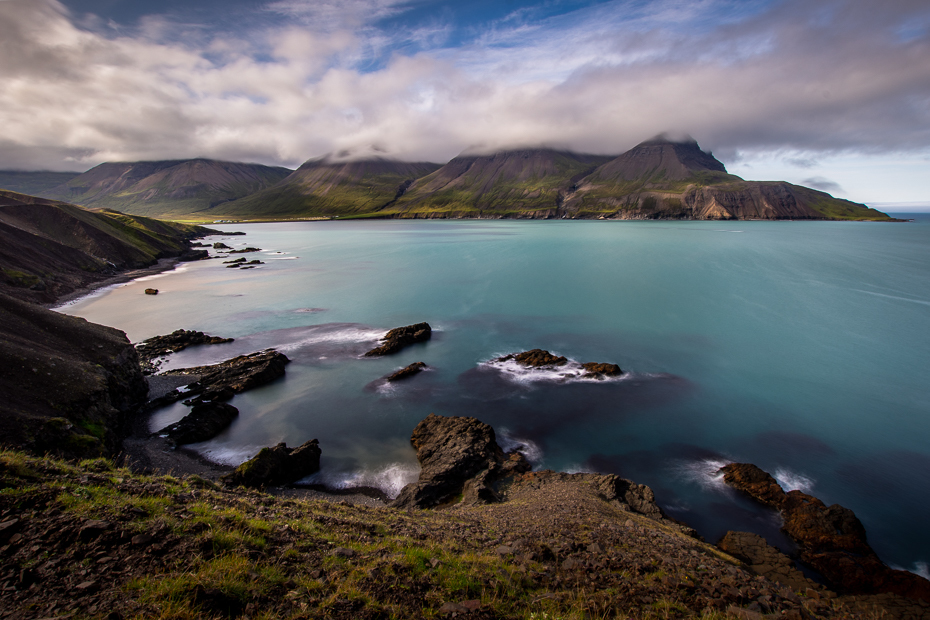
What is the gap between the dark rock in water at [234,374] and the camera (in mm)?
30328

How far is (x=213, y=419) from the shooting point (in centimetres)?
2595

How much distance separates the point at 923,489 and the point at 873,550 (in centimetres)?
824

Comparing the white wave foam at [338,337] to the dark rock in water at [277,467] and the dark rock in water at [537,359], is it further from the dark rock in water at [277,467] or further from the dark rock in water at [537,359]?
the dark rock in water at [277,467]

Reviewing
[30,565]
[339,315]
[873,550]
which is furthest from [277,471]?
[339,315]

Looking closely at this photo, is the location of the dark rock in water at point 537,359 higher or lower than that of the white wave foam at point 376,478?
higher

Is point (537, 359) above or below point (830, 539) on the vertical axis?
above

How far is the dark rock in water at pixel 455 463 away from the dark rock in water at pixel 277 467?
6112 millimetres

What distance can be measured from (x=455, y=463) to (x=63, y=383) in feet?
74.2

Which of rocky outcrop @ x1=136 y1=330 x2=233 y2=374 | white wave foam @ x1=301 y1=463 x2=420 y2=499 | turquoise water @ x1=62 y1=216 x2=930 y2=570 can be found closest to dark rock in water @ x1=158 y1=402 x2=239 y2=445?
turquoise water @ x1=62 y1=216 x2=930 y2=570

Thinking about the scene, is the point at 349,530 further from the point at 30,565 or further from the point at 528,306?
the point at 528,306

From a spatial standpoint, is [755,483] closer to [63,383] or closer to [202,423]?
[202,423]

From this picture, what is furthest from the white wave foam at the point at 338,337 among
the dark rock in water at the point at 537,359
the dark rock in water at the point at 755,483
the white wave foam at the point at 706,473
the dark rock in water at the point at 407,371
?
the dark rock in water at the point at 755,483

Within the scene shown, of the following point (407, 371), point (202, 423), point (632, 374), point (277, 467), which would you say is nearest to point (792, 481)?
point (632, 374)

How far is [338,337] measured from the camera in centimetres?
4466
